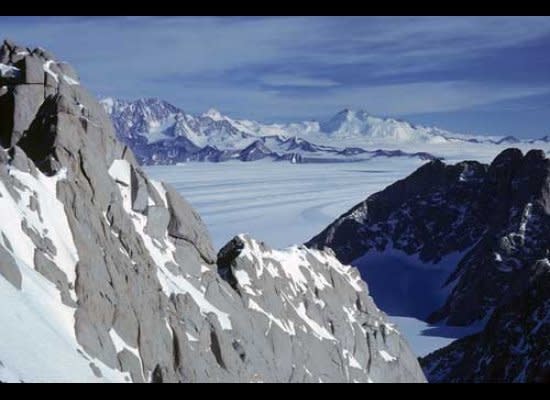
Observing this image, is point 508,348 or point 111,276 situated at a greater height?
point 111,276

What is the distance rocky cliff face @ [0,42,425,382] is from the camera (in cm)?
3872

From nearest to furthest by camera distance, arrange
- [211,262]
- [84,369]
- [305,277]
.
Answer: [84,369], [211,262], [305,277]

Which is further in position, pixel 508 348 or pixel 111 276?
pixel 508 348

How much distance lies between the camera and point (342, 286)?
8525 cm

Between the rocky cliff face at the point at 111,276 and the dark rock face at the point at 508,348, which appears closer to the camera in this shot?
the rocky cliff face at the point at 111,276

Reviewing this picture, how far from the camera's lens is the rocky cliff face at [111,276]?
127 feet

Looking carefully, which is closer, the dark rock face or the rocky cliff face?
the rocky cliff face

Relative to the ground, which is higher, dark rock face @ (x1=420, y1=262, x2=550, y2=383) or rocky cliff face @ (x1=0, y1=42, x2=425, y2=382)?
rocky cliff face @ (x1=0, y1=42, x2=425, y2=382)

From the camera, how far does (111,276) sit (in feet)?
152

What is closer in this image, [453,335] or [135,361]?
[135,361]

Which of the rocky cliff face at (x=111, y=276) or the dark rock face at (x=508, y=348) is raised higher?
the rocky cliff face at (x=111, y=276)

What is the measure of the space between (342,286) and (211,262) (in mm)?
25273
